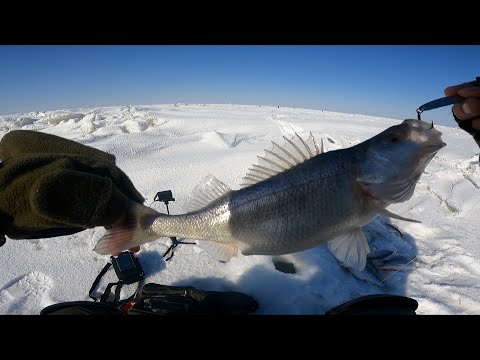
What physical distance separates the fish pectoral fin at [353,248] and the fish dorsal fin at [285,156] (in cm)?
60

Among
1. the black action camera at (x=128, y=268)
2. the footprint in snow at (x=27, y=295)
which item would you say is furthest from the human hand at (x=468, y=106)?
the footprint in snow at (x=27, y=295)

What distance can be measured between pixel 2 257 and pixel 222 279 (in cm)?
294

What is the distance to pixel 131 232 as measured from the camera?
81.0 inches

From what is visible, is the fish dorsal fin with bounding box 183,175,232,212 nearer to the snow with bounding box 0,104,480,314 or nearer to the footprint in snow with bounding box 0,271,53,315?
the snow with bounding box 0,104,480,314

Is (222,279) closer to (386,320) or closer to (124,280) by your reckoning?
(124,280)

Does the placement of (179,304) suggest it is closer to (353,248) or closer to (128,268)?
(128,268)

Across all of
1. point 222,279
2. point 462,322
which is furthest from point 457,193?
point 462,322

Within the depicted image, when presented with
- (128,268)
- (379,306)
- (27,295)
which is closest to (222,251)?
(379,306)

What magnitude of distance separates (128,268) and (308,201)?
8.34 ft

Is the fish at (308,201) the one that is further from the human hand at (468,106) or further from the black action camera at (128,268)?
the black action camera at (128,268)

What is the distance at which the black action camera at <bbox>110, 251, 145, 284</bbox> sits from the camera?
339 cm

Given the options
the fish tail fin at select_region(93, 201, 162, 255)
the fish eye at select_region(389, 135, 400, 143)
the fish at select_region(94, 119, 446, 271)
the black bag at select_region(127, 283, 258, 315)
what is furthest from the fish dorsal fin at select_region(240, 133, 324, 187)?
the black bag at select_region(127, 283, 258, 315)

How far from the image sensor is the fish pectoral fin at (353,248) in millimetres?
1931

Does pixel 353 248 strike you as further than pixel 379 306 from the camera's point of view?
No
